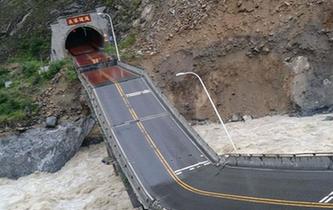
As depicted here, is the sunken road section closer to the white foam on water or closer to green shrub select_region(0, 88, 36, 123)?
the white foam on water

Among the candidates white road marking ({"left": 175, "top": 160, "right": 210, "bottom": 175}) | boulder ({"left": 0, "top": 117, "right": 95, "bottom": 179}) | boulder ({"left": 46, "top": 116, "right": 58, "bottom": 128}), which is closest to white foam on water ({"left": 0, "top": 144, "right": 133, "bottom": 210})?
boulder ({"left": 0, "top": 117, "right": 95, "bottom": 179})

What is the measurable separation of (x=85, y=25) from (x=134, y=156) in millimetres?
33327

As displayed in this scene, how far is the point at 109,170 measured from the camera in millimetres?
50250

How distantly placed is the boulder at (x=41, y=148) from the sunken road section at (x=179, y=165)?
247 inches

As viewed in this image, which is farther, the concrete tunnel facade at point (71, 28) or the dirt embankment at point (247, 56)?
the concrete tunnel facade at point (71, 28)

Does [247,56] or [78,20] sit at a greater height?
[78,20]

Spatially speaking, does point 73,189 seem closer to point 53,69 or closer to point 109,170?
point 109,170

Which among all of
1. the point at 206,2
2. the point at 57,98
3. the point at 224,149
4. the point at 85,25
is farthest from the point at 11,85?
the point at 224,149

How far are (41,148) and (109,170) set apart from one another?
358 inches

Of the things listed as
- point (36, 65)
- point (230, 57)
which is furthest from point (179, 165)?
point (36, 65)

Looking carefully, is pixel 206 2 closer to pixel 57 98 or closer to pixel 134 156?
pixel 57 98

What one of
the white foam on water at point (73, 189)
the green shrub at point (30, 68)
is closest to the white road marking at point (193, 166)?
the white foam on water at point (73, 189)

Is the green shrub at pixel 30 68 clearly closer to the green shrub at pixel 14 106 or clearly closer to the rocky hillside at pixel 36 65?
the rocky hillside at pixel 36 65

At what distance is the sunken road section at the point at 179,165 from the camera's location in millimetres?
30766
